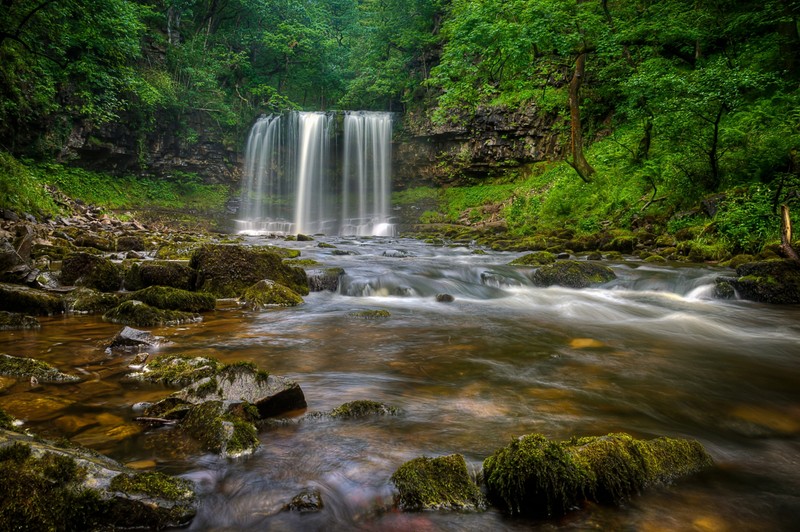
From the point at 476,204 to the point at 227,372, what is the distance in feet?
79.3

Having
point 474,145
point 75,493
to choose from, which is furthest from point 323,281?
point 474,145

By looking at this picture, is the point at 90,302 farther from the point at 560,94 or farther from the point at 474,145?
the point at 474,145

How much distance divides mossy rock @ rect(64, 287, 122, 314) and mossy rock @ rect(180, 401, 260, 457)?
4.04 m

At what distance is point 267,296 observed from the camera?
6828 millimetres

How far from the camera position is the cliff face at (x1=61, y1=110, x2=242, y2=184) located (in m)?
23.4

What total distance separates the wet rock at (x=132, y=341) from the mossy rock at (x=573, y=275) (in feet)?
24.6

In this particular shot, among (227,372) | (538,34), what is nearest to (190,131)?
(538,34)

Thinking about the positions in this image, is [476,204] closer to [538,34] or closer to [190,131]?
[538,34]

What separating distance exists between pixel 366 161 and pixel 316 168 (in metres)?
3.95

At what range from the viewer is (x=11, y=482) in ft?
4.94

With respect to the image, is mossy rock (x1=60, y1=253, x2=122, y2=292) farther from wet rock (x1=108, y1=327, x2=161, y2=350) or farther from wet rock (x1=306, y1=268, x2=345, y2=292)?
wet rock (x1=108, y1=327, x2=161, y2=350)

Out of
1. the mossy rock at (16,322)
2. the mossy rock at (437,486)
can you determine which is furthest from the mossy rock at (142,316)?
the mossy rock at (437,486)

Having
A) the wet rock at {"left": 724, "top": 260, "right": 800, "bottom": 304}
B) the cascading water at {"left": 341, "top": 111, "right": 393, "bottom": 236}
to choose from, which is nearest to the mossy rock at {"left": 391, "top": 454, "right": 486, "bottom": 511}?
the wet rock at {"left": 724, "top": 260, "right": 800, "bottom": 304}

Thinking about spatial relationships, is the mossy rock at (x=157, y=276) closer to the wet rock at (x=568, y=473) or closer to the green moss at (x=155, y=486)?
the green moss at (x=155, y=486)
